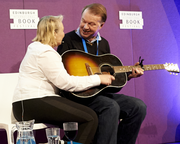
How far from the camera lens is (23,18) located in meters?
2.93

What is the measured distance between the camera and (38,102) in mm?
2049

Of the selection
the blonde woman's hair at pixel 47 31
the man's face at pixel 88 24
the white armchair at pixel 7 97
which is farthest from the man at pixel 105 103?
the white armchair at pixel 7 97

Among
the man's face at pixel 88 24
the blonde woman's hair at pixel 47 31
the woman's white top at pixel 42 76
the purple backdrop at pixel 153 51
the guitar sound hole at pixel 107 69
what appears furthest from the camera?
the purple backdrop at pixel 153 51

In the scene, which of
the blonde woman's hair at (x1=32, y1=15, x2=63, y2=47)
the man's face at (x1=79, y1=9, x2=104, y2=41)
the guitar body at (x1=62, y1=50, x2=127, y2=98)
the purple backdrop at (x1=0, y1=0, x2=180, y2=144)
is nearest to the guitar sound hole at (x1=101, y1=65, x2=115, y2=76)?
the guitar body at (x1=62, y1=50, x2=127, y2=98)

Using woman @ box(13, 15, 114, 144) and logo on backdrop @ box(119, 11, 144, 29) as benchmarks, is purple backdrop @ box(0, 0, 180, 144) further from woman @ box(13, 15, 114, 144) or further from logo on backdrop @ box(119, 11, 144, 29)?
woman @ box(13, 15, 114, 144)

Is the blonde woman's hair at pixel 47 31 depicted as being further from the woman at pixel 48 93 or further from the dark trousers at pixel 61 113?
the dark trousers at pixel 61 113

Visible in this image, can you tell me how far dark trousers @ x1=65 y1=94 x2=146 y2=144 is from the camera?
2.20m

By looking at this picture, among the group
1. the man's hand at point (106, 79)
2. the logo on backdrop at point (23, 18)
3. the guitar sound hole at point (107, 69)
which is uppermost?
the logo on backdrop at point (23, 18)

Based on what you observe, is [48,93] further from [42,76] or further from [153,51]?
[153,51]

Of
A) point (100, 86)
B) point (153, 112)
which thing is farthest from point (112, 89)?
point (153, 112)

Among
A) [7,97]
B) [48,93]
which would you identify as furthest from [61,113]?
[7,97]

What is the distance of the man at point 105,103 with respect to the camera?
7.25 ft

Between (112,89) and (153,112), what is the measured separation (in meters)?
1.24

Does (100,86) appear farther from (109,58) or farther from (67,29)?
(67,29)
